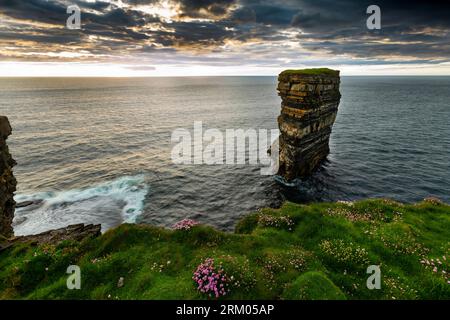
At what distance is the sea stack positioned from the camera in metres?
42.7

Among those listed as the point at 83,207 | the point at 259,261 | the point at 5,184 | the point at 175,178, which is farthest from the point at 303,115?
the point at 5,184

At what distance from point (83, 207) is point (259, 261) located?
3417 cm

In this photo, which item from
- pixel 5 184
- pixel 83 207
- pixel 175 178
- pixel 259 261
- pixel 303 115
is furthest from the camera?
pixel 175 178

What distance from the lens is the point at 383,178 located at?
45656 mm

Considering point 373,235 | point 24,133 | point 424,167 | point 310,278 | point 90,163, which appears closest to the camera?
point 310,278

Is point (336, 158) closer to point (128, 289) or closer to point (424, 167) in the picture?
point (424, 167)

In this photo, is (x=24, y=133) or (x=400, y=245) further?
(x=24, y=133)

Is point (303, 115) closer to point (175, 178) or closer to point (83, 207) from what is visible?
point (175, 178)

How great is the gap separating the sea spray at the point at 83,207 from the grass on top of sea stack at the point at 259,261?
19.6m

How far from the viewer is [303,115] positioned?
4284cm

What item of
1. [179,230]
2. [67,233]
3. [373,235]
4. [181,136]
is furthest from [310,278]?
[181,136]

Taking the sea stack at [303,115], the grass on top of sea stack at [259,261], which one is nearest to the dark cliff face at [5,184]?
the grass on top of sea stack at [259,261]

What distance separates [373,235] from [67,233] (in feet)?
76.3

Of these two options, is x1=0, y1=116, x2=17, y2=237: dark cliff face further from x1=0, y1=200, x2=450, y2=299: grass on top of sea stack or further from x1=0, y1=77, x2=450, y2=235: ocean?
x1=0, y1=200, x2=450, y2=299: grass on top of sea stack
